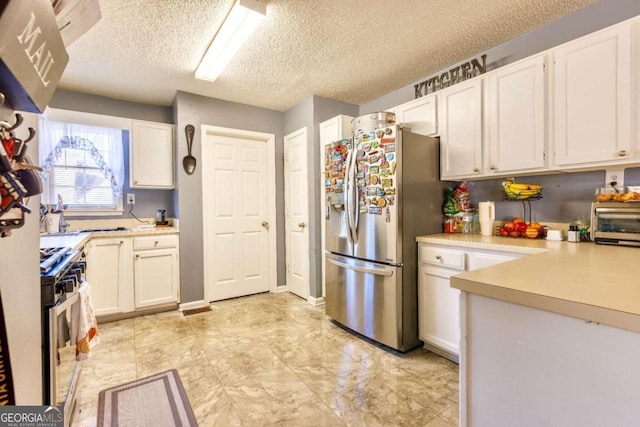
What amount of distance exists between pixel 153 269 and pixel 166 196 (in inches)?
40.7

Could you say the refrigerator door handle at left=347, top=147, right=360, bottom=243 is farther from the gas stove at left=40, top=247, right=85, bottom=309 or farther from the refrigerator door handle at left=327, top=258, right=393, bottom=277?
the gas stove at left=40, top=247, right=85, bottom=309

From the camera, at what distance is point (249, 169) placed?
12.3 feet

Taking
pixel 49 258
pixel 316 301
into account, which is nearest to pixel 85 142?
pixel 49 258

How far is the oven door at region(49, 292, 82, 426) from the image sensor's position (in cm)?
108

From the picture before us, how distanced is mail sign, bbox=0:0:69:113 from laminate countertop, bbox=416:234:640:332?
3.67ft

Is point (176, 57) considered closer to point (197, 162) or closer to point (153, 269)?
point (197, 162)

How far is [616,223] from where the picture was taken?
5.44ft

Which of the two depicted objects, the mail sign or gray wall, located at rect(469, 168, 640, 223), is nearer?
the mail sign

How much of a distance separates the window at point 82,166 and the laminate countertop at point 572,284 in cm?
382

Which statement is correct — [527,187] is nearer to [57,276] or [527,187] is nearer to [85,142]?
[57,276]

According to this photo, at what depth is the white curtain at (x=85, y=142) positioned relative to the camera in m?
2.97

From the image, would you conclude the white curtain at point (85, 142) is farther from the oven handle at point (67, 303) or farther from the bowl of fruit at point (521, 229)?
the bowl of fruit at point (521, 229)

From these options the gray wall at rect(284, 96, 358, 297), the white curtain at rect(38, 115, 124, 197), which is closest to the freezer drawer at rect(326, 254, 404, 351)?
the gray wall at rect(284, 96, 358, 297)

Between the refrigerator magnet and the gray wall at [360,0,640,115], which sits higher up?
the gray wall at [360,0,640,115]
